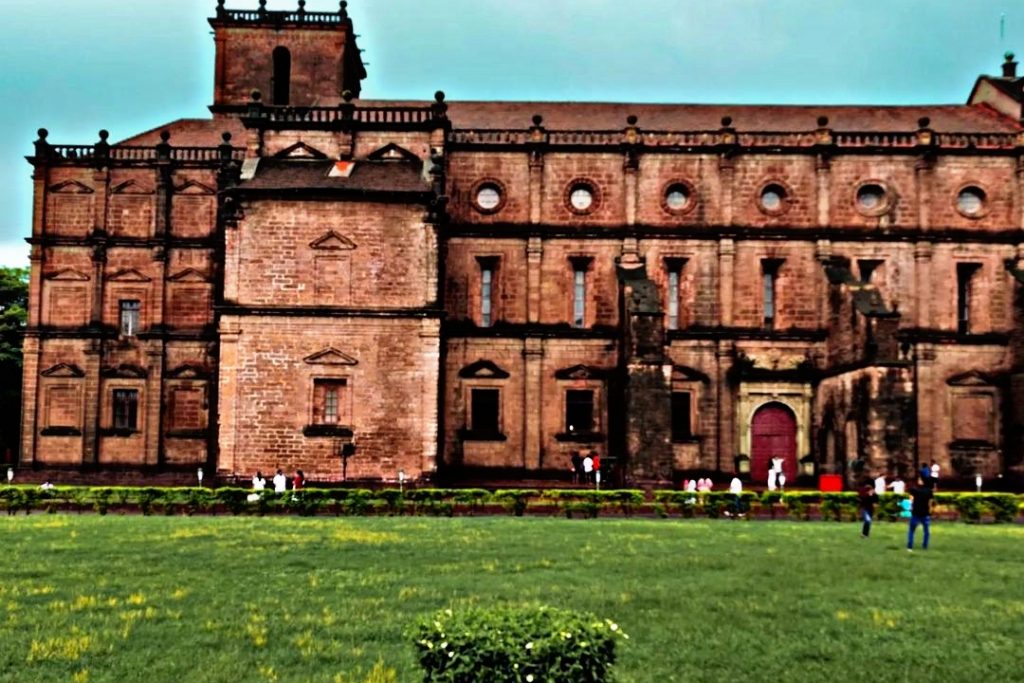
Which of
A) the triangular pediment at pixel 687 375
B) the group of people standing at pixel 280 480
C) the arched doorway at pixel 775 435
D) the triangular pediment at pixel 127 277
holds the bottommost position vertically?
the group of people standing at pixel 280 480

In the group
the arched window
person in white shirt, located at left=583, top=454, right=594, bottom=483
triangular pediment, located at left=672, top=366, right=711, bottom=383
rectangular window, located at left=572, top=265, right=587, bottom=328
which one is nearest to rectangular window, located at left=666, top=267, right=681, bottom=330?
triangular pediment, located at left=672, top=366, right=711, bottom=383

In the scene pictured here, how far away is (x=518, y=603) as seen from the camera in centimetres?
1325

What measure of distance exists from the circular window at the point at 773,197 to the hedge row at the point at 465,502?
1611 centimetres

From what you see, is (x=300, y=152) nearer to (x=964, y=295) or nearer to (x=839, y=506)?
(x=839, y=506)

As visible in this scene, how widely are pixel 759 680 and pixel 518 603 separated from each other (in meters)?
3.80

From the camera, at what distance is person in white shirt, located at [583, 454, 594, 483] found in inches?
1551

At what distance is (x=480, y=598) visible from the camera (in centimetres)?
1377

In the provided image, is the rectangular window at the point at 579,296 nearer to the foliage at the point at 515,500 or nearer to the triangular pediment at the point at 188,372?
the foliage at the point at 515,500

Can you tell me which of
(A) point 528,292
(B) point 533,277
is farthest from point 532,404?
(B) point 533,277

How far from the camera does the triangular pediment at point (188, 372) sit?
44.9 metres

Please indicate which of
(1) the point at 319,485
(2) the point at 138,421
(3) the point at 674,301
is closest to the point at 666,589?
(1) the point at 319,485

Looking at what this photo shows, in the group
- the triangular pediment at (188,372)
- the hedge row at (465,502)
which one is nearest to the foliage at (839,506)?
the hedge row at (465,502)

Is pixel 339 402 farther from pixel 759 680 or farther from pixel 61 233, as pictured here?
pixel 759 680

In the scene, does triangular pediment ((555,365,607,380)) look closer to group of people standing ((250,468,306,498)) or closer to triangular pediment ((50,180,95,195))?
→ group of people standing ((250,468,306,498))
